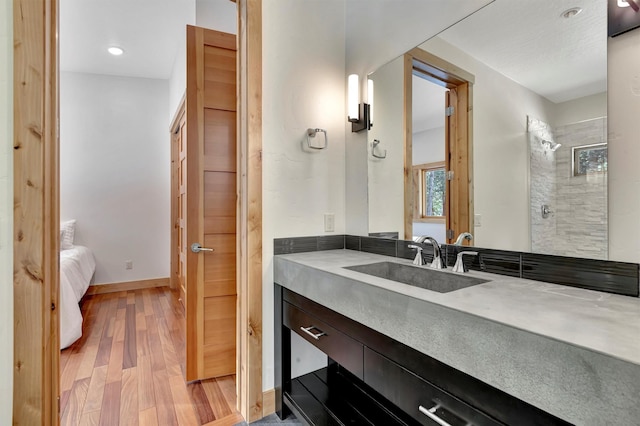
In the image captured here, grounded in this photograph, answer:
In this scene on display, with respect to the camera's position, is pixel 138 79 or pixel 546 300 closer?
pixel 546 300

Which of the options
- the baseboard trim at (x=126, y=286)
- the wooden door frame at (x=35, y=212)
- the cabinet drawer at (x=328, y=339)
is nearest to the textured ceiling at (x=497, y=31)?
→ the cabinet drawer at (x=328, y=339)

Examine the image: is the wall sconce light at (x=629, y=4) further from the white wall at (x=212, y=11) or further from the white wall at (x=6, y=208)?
the white wall at (x=212, y=11)

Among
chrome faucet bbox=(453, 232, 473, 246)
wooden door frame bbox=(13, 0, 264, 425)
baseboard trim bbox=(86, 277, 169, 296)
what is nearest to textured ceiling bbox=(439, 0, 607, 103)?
chrome faucet bbox=(453, 232, 473, 246)

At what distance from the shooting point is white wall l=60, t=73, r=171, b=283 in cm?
424

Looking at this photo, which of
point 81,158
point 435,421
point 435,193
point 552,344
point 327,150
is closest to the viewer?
point 552,344

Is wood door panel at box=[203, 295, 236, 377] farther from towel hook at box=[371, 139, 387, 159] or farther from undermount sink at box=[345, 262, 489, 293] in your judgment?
towel hook at box=[371, 139, 387, 159]

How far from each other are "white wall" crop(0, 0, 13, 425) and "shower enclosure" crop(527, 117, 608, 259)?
195cm

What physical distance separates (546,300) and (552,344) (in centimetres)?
34

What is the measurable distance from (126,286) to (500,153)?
4804 mm

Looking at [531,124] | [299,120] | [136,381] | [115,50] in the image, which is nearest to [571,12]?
[531,124]

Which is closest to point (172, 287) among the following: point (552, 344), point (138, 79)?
point (138, 79)

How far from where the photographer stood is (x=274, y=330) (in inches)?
70.6

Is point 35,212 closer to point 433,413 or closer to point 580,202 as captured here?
point 433,413

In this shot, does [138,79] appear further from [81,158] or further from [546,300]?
[546,300]
